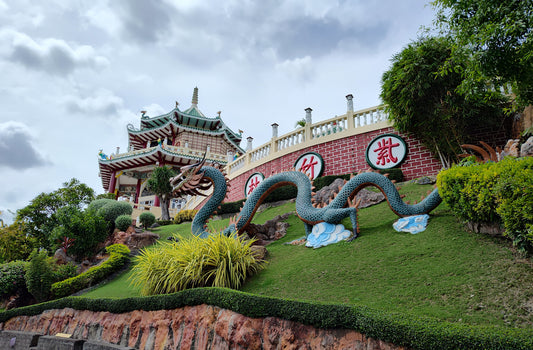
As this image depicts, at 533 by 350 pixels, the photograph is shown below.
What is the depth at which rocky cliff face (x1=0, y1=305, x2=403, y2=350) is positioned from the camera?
143 inches

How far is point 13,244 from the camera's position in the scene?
13227 millimetres

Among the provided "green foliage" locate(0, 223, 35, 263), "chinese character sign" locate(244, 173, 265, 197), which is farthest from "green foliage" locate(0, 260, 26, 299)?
"chinese character sign" locate(244, 173, 265, 197)

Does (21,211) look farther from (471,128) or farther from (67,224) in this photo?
(471,128)

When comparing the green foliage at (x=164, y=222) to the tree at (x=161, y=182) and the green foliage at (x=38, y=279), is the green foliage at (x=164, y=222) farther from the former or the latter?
the green foliage at (x=38, y=279)

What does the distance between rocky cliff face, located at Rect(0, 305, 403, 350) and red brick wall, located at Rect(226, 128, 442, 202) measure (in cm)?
937

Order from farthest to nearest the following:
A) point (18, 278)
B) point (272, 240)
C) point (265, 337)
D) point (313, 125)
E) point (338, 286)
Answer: point (313, 125) → point (18, 278) → point (272, 240) → point (338, 286) → point (265, 337)

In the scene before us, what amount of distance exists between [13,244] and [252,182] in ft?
32.8

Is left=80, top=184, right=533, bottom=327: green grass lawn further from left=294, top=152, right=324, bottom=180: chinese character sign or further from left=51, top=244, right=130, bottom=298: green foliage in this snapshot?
left=294, top=152, right=324, bottom=180: chinese character sign

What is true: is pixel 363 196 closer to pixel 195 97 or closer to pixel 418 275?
pixel 418 275

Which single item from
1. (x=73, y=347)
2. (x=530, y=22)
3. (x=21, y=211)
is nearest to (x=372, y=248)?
(x=530, y=22)

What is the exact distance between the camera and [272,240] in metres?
8.65

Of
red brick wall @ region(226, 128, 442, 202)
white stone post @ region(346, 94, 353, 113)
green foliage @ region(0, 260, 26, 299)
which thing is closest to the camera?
green foliage @ region(0, 260, 26, 299)

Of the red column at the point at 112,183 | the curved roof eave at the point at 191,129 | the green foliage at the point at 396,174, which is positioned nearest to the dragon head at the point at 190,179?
the green foliage at the point at 396,174

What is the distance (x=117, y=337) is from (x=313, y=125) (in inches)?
437
